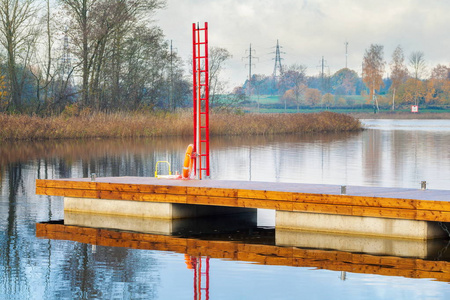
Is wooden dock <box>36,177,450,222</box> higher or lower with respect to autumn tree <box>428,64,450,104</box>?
lower

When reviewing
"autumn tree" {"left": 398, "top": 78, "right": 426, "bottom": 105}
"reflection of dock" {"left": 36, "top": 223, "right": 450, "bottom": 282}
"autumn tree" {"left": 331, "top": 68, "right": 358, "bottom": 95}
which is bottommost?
"reflection of dock" {"left": 36, "top": 223, "right": 450, "bottom": 282}

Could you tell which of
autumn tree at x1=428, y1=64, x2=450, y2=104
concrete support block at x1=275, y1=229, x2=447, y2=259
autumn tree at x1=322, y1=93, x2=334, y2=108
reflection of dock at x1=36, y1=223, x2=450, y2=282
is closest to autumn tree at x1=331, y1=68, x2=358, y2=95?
autumn tree at x1=428, y1=64, x2=450, y2=104

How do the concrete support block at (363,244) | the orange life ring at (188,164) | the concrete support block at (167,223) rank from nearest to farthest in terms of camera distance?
the concrete support block at (363,244) → the concrete support block at (167,223) → the orange life ring at (188,164)

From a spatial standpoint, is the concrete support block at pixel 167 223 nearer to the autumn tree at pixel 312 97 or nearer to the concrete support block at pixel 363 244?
the concrete support block at pixel 363 244

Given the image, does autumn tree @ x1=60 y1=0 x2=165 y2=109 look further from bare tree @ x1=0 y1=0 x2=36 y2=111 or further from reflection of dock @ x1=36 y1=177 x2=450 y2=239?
reflection of dock @ x1=36 y1=177 x2=450 y2=239

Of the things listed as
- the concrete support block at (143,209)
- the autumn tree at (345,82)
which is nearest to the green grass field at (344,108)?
the autumn tree at (345,82)

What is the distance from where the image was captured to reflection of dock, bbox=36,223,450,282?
905cm

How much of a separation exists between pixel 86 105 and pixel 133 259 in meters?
37.5

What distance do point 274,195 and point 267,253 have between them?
1.48 meters

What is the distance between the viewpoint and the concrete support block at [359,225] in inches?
417

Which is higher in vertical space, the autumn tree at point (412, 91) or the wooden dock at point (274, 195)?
the autumn tree at point (412, 91)

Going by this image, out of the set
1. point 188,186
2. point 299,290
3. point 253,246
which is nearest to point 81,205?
point 188,186

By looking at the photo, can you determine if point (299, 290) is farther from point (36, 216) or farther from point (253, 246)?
point (36, 216)

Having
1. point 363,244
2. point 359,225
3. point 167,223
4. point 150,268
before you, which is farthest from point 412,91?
point 150,268
